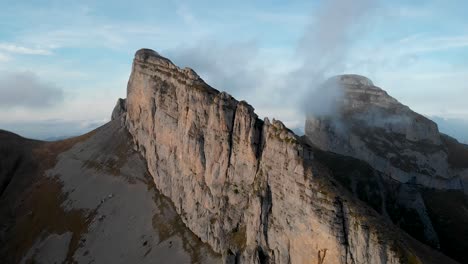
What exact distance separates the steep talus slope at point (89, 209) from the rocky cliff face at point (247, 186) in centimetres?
592

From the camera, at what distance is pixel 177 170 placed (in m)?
119

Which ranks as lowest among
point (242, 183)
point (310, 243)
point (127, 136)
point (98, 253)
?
point (98, 253)

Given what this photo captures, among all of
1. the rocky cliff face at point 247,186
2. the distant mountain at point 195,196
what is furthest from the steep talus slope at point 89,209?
the rocky cliff face at point 247,186

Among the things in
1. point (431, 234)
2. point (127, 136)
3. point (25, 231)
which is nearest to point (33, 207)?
point (25, 231)

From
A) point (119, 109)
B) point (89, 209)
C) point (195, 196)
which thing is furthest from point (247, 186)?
point (119, 109)

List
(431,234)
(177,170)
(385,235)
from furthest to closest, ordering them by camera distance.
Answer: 1. (431,234)
2. (177,170)
3. (385,235)

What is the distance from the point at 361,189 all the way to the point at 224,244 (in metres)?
83.2

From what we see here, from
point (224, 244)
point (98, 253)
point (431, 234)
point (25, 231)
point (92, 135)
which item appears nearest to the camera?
point (224, 244)

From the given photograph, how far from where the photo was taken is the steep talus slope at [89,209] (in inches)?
4213

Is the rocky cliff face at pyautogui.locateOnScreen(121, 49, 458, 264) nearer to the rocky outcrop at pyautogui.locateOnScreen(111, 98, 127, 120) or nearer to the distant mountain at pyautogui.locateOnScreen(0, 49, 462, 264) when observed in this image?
the distant mountain at pyautogui.locateOnScreen(0, 49, 462, 264)

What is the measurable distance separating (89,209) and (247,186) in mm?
57273

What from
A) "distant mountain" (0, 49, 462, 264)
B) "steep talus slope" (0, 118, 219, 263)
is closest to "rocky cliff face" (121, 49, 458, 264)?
"distant mountain" (0, 49, 462, 264)

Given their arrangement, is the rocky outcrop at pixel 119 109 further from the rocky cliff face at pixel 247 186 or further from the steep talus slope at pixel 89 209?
the rocky cliff face at pixel 247 186

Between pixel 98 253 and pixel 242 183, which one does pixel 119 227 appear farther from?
pixel 242 183
